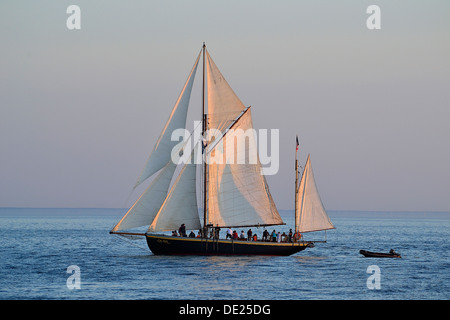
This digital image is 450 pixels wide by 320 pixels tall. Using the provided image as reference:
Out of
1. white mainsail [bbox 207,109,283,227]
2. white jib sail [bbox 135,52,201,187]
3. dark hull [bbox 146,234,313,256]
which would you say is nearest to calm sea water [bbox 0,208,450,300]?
dark hull [bbox 146,234,313,256]

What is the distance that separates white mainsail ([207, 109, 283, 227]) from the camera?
60.9m

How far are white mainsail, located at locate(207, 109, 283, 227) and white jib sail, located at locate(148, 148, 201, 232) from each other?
226cm

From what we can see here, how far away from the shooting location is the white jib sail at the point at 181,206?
190ft

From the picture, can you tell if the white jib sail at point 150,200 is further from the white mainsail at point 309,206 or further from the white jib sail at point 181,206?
the white mainsail at point 309,206

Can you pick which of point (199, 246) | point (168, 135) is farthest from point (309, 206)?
point (168, 135)

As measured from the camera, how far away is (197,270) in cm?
5294

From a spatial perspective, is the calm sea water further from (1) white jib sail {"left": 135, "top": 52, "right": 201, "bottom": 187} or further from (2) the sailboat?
(1) white jib sail {"left": 135, "top": 52, "right": 201, "bottom": 187}

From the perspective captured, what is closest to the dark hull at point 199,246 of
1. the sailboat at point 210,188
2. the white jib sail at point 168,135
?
the sailboat at point 210,188

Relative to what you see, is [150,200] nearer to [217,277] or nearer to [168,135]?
[168,135]

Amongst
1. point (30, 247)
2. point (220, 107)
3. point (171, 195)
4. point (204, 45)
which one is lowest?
point (30, 247)

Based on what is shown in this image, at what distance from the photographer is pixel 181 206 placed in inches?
2303
